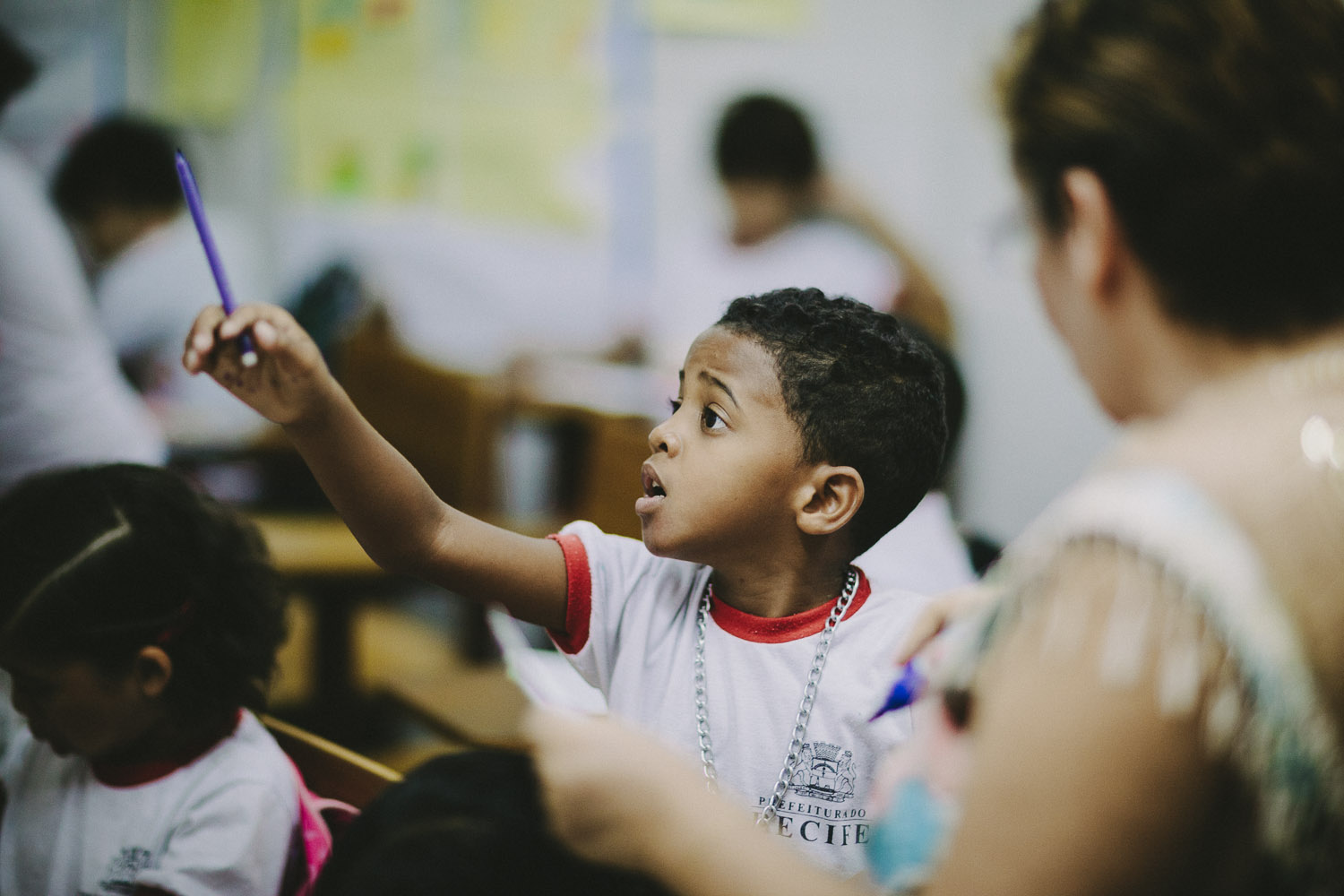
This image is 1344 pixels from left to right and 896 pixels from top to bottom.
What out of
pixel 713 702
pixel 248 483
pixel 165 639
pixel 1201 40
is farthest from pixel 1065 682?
pixel 248 483

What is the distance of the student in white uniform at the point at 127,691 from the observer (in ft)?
3.04

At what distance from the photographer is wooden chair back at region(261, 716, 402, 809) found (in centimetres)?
95

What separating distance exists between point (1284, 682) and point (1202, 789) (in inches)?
2.3

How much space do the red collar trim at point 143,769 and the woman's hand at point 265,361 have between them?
14.0 inches

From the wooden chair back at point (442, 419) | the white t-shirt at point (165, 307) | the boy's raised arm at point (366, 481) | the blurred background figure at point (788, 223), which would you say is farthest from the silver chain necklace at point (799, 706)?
the white t-shirt at point (165, 307)

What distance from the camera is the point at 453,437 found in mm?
2568

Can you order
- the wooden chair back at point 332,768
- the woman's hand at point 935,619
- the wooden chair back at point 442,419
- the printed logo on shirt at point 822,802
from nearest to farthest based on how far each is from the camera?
the woman's hand at point 935,619, the printed logo on shirt at point 822,802, the wooden chair back at point 332,768, the wooden chair back at point 442,419

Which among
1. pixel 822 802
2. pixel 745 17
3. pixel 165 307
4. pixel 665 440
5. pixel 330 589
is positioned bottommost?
pixel 330 589

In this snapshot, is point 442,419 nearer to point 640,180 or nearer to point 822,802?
point 640,180

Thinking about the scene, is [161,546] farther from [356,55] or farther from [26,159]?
[26,159]

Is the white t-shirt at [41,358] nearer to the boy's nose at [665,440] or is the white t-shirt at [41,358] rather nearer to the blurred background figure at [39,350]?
the blurred background figure at [39,350]

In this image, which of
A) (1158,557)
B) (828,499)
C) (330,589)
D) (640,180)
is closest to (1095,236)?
(1158,557)

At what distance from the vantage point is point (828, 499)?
0.92 m

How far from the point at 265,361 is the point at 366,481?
11 centimetres
